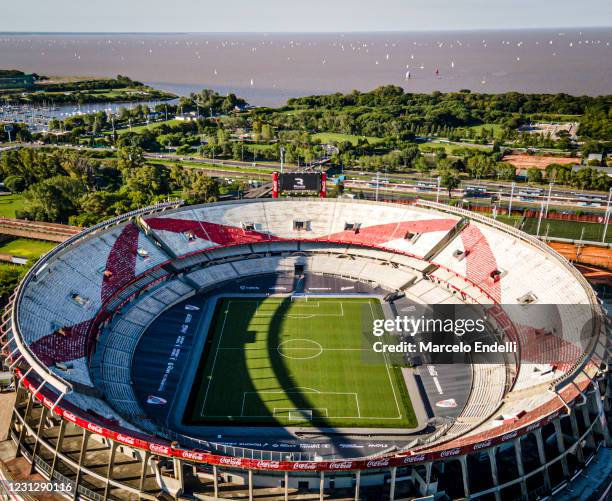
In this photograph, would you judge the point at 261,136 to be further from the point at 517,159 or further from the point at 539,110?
the point at 539,110

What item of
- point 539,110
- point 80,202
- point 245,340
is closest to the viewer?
point 245,340

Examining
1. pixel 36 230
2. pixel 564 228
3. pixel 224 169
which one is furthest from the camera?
pixel 224 169

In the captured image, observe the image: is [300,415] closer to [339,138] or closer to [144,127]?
[339,138]

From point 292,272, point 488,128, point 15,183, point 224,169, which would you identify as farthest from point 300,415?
point 488,128

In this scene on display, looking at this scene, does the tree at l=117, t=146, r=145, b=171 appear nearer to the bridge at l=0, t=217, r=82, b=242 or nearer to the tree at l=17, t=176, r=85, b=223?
the tree at l=17, t=176, r=85, b=223

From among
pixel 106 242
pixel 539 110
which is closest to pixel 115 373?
pixel 106 242

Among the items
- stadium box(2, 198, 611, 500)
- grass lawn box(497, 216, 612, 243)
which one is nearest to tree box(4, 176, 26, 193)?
stadium box(2, 198, 611, 500)
